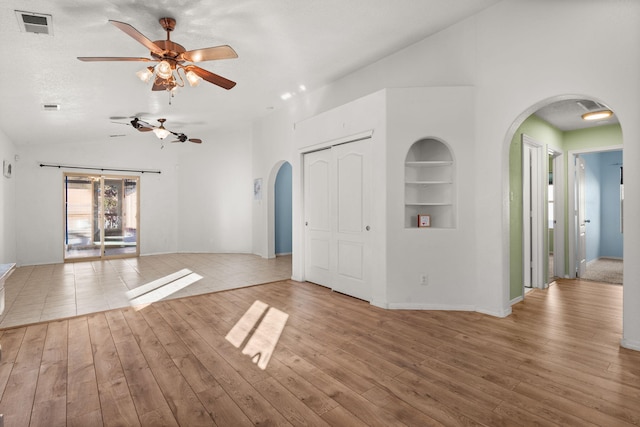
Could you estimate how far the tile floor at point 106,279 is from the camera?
4258 mm

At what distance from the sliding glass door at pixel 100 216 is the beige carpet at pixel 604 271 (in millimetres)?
10209

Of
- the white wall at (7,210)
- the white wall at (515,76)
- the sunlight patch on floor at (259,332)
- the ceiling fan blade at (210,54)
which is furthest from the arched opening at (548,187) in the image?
the white wall at (7,210)

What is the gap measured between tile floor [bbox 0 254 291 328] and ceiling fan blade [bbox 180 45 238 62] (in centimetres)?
321

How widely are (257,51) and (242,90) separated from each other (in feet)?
5.33

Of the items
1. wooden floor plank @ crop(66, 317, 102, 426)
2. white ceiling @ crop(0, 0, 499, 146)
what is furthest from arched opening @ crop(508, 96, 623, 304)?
wooden floor plank @ crop(66, 317, 102, 426)

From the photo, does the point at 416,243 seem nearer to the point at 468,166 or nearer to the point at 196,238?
the point at 468,166

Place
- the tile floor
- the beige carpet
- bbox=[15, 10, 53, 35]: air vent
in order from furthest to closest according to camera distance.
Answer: the beige carpet
the tile floor
bbox=[15, 10, 53, 35]: air vent

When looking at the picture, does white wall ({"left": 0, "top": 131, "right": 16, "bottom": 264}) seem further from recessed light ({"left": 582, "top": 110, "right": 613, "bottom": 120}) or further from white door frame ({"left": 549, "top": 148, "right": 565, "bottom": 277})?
white door frame ({"left": 549, "top": 148, "right": 565, "bottom": 277})

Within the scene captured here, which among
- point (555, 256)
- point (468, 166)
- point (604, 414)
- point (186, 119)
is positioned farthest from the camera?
point (186, 119)

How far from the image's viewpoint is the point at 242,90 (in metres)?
5.82

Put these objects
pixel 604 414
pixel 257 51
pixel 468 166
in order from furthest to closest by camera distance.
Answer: pixel 257 51 < pixel 468 166 < pixel 604 414

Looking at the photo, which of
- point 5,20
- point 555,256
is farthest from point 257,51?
point 555,256

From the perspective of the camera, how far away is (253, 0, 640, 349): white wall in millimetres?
2910

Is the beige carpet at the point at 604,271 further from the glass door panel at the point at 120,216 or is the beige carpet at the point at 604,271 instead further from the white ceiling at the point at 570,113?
the glass door panel at the point at 120,216
